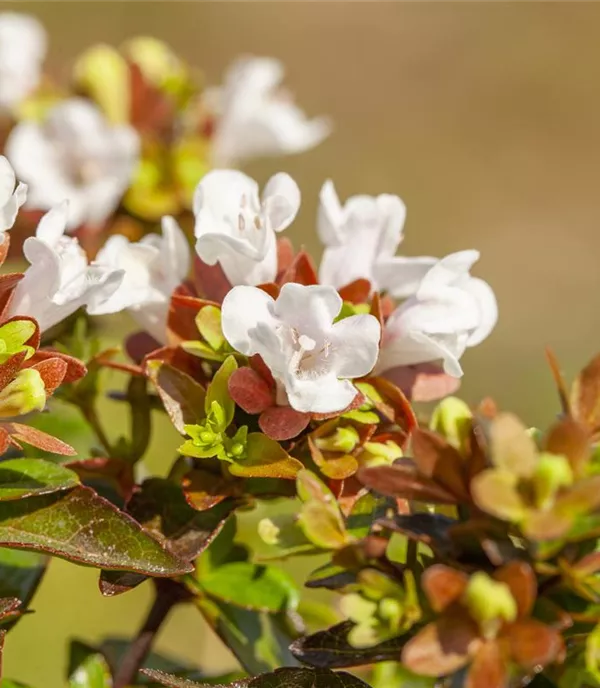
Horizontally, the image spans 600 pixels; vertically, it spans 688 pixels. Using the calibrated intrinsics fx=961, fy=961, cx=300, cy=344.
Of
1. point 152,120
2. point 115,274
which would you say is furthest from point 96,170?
point 115,274

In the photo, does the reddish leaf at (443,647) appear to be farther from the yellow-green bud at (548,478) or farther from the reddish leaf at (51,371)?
the reddish leaf at (51,371)

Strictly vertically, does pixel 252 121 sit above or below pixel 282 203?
below

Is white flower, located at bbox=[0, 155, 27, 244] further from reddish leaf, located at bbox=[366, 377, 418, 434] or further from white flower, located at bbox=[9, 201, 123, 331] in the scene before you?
reddish leaf, located at bbox=[366, 377, 418, 434]

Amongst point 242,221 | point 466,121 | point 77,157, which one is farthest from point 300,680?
point 466,121

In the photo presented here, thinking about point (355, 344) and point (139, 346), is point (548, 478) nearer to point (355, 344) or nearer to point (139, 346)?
point (355, 344)

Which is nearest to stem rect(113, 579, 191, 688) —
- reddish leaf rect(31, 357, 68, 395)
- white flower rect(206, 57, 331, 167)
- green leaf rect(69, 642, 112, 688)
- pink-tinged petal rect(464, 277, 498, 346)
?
green leaf rect(69, 642, 112, 688)

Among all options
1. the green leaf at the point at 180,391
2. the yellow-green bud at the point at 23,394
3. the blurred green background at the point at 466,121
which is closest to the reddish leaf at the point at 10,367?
the yellow-green bud at the point at 23,394
